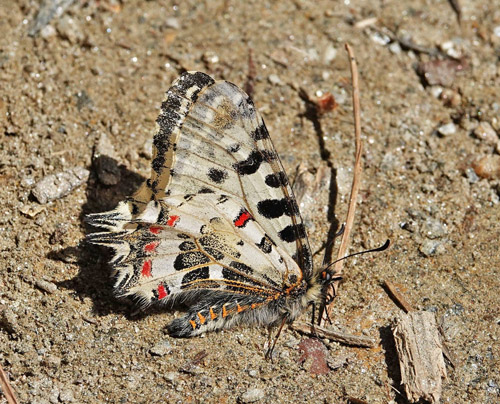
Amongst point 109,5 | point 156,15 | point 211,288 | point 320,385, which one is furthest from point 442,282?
point 109,5

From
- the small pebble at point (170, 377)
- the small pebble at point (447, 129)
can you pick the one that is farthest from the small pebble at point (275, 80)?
the small pebble at point (170, 377)

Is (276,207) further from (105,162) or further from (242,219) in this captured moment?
(105,162)

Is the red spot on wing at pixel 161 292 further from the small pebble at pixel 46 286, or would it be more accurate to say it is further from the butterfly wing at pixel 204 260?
the small pebble at pixel 46 286

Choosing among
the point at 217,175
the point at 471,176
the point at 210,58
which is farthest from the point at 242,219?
the point at 471,176

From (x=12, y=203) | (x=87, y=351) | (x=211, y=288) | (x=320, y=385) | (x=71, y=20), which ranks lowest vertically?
(x=320, y=385)

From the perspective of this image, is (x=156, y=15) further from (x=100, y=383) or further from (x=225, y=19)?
(x=100, y=383)

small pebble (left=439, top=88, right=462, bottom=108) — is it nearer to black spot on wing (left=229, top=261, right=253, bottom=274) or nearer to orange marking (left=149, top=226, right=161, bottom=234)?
black spot on wing (left=229, top=261, right=253, bottom=274)

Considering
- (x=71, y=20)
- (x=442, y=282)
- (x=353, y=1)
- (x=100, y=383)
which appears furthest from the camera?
(x=353, y=1)
